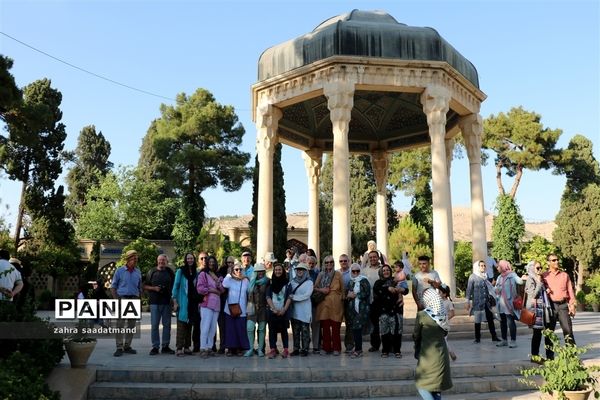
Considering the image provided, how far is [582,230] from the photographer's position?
32.8 m

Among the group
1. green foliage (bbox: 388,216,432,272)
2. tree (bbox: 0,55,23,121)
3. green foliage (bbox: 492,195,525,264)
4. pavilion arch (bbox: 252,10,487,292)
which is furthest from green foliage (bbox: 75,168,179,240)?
pavilion arch (bbox: 252,10,487,292)

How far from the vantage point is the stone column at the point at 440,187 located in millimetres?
13219

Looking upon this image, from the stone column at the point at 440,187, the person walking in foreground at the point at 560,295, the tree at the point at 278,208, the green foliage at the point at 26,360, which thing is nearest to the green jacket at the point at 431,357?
the person walking in foreground at the point at 560,295

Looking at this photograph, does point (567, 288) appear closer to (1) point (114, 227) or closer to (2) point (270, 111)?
(2) point (270, 111)

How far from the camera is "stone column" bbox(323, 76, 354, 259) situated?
41.9 feet

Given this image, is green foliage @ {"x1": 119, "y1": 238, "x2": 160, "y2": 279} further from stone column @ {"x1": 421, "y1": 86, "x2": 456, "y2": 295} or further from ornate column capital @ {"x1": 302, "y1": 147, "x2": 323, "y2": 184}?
stone column @ {"x1": 421, "y1": 86, "x2": 456, "y2": 295}

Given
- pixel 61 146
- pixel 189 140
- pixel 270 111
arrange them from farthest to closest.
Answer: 1. pixel 189 140
2. pixel 61 146
3. pixel 270 111

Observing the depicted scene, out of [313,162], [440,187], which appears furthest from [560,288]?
[313,162]

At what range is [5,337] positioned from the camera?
6.45 m

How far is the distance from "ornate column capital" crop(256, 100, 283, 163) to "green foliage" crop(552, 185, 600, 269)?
1048 inches

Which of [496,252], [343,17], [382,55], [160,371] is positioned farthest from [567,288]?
[496,252]

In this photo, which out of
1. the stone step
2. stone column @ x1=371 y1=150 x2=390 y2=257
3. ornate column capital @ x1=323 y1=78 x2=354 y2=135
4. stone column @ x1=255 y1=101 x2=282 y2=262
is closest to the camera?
the stone step

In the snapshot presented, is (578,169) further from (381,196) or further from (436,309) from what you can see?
(436,309)

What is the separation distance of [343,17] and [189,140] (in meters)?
25.1
